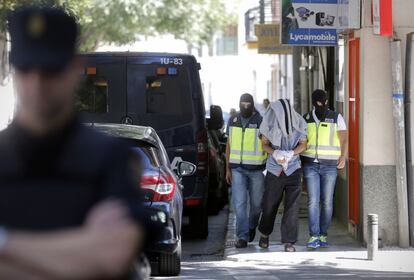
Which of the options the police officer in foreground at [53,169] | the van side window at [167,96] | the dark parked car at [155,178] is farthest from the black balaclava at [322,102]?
the police officer in foreground at [53,169]

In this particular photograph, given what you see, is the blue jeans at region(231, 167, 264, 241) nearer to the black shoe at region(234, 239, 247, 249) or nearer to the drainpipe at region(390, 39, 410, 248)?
the black shoe at region(234, 239, 247, 249)

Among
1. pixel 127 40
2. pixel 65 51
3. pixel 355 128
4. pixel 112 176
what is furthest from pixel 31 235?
pixel 127 40

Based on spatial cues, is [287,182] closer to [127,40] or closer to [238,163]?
[238,163]

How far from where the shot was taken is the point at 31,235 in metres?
2.74

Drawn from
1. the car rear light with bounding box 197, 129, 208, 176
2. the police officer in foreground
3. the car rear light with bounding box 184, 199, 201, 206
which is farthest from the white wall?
the police officer in foreground

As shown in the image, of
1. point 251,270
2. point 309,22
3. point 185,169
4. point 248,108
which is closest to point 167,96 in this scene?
point 248,108

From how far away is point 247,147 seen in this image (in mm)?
13211

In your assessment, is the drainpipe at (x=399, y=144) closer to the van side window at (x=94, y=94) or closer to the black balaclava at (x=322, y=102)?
the black balaclava at (x=322, y=102)

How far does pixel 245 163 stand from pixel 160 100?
166cm

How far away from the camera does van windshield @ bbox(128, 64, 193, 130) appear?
553 inches

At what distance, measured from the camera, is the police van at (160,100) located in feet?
46.1

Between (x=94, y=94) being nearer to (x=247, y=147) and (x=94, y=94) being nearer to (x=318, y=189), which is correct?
(x=247, y=147)

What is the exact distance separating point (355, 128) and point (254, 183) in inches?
63.4

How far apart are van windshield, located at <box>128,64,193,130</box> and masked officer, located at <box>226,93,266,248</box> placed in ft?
3.01
